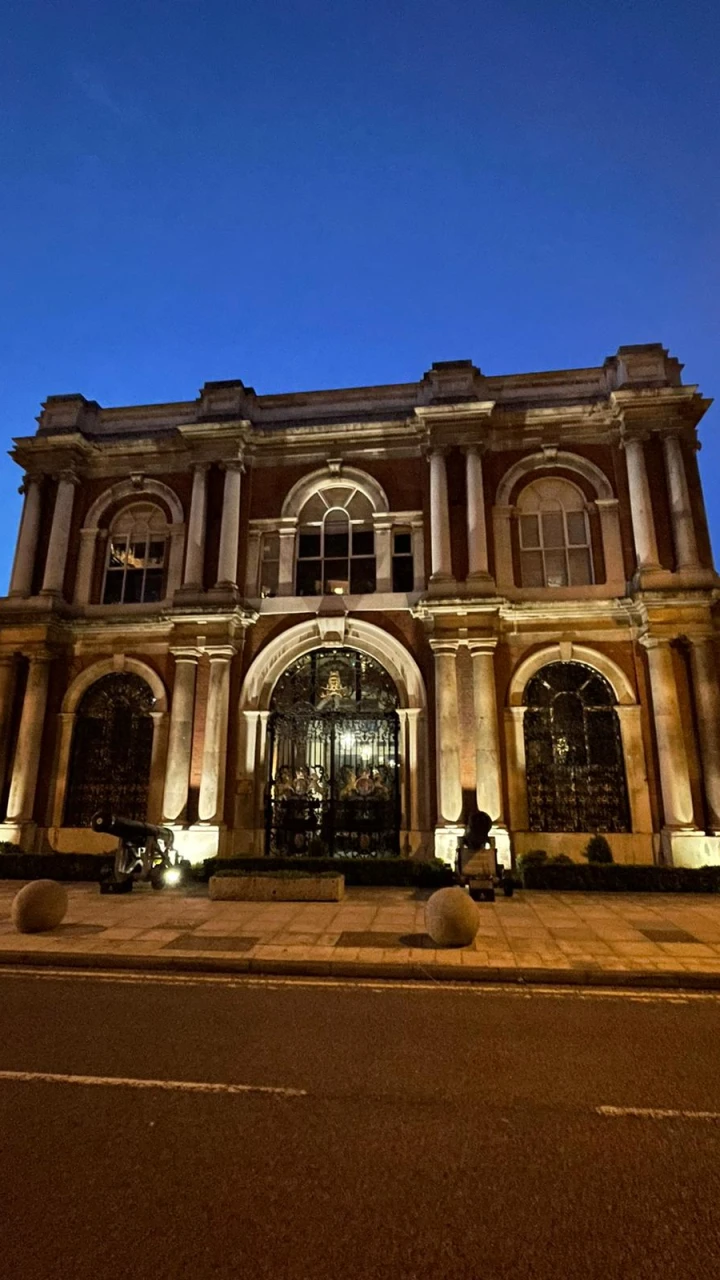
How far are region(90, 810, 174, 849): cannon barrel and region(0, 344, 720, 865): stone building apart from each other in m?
1.51

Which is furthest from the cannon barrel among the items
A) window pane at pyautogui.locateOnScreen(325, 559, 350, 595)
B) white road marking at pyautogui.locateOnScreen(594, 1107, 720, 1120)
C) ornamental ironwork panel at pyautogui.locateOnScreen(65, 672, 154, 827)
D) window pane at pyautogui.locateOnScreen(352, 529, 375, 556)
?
white road marking at pyautogui.locateOnScreen(594, 1107, 720, 1120)

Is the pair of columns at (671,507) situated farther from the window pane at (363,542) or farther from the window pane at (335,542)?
the window pane at (335,542)

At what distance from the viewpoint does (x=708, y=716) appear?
601 inches

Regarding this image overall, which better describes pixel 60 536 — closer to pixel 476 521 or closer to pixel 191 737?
pixel 191 737

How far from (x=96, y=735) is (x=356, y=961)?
42.2 ft

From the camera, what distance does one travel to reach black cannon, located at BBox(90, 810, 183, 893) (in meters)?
12.7

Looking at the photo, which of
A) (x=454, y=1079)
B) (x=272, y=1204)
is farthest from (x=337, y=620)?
(x=272, y=1204)

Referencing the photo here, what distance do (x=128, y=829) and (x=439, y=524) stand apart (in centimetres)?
1047

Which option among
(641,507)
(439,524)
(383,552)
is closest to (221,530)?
(383,552)

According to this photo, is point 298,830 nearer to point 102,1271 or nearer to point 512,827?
point 512,827

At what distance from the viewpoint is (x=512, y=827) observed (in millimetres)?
15672

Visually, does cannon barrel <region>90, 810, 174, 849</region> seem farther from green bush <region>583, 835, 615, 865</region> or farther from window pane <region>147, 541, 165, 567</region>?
green bush <region>583, 835, 615, 865</region>

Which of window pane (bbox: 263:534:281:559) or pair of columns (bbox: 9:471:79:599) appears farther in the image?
window pane (bbox: 263:534:281:559)

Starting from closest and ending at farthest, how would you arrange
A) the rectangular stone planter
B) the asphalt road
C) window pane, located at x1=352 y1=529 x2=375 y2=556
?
1. the asphalt road
2. the rectangular stone planter
3. window pane, located at x1=352 y1=529 x2=375 y2=556
